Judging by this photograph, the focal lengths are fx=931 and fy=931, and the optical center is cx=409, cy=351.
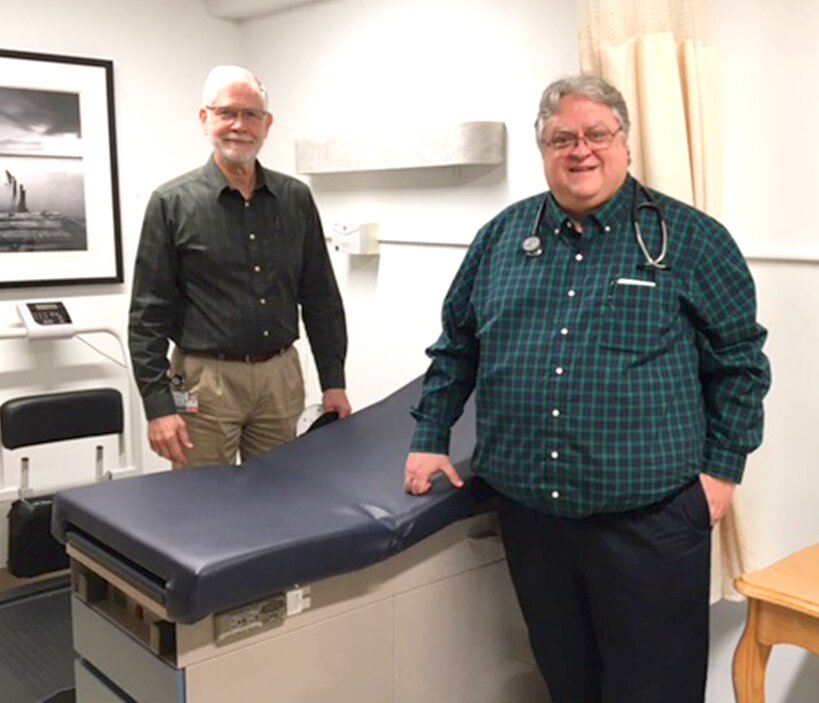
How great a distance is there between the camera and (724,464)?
166 cm

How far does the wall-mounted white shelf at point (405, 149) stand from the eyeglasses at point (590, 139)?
1122mm

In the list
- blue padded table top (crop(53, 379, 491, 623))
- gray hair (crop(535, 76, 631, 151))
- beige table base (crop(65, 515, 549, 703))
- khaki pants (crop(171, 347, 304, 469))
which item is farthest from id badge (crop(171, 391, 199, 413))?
gray hair (crop(535, 76, 631, 151))

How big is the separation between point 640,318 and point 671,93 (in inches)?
24.6

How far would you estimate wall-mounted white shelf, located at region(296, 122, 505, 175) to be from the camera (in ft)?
9.05

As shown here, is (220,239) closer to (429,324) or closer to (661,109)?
(429,324)

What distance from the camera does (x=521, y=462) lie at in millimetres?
1682

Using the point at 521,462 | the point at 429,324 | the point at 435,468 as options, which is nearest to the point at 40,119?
the point at 429,324

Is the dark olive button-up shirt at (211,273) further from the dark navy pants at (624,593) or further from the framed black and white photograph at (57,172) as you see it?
the framed black and white photograph at (57,172)

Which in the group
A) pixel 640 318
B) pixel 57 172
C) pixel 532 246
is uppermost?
pixel 57 172

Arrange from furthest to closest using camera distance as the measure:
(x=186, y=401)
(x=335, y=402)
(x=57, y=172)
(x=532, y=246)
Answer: (x=57, y=172), (x=335, y=402), (x=186, y=401), (x=532, y=246)

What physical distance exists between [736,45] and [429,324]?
4.35 feet

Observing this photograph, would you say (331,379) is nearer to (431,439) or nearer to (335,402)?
(335,402)

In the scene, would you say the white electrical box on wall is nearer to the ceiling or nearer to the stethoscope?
the ceiling

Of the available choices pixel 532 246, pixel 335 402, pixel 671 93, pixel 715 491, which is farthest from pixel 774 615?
pixel 335 402
